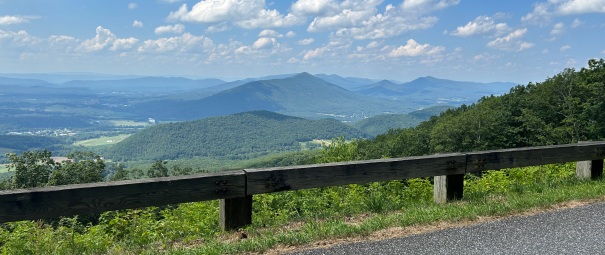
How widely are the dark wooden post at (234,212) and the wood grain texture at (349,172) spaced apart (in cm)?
21

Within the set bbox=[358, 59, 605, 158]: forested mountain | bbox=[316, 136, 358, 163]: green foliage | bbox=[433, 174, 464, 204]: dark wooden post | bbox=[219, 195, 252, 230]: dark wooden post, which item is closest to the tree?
bbox=[358, 59, 605, 158]: forested mountain

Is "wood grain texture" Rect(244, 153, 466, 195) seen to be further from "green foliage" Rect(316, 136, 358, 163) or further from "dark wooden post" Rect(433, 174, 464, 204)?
"green foliage" Rect(316, 136, 358, 163)

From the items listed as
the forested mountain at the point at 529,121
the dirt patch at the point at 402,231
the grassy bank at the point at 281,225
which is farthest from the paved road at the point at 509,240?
the forested mountain at the point at 529,121

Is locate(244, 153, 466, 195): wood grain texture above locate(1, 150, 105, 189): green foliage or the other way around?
above

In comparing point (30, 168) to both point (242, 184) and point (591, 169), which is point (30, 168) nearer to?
point (242, 184)

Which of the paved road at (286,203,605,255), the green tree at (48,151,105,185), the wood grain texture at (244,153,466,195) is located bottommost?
the green tree at (48,151,105,185)

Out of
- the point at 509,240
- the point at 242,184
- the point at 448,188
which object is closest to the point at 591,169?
the point at 448,188

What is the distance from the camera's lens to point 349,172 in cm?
548

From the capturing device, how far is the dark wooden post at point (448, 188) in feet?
20.5

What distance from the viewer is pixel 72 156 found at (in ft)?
174

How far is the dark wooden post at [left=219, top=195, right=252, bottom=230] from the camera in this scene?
4.97 meters

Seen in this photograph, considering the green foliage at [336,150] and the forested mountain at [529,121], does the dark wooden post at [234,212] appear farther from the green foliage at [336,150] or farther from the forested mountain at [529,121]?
the forested mountain at [529,121]

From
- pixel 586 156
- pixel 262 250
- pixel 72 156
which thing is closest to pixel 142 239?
pixel 262 250

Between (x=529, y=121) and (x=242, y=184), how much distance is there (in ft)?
196
